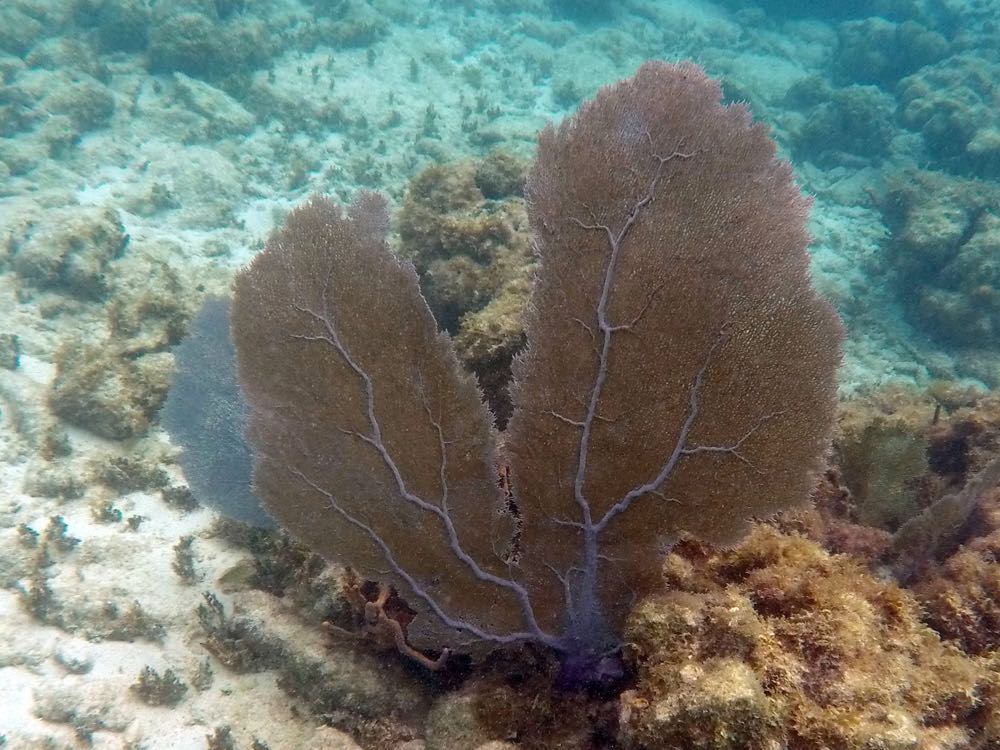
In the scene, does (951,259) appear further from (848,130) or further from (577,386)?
(577,386)

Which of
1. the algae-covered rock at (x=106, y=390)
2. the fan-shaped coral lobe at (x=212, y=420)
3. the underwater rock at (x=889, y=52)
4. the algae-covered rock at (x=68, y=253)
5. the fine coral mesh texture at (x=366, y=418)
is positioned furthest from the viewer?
the underwater rock at (x=889, y=52)

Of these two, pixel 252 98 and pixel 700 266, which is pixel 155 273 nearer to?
pixel 700 266

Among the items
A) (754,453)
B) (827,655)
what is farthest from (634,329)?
(827,655)

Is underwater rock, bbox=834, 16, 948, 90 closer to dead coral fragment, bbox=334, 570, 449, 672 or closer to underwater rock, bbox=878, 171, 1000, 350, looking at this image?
underwater rock, bbox=878, 171, 1000, 350

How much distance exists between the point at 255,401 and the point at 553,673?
2.11 meters

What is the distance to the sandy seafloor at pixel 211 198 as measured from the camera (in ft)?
12.1

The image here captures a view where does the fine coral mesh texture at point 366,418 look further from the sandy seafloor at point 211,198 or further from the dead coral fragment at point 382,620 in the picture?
the sandy seafloor at point 211,198

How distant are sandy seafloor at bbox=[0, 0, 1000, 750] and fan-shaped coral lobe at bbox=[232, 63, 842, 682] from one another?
0.99 meters

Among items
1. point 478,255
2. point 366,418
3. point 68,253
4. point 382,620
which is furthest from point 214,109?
point 382,620

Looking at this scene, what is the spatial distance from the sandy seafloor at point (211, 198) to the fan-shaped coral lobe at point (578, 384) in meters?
0.99

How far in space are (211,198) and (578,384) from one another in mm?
11167

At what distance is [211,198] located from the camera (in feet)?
36.8

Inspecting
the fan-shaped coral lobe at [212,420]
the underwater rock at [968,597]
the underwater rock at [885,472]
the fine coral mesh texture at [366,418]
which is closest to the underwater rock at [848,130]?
the underwater rock at [885,472]

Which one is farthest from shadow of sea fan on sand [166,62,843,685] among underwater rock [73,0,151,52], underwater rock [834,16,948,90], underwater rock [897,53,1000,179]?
underwater rock [834,16,948,90]
